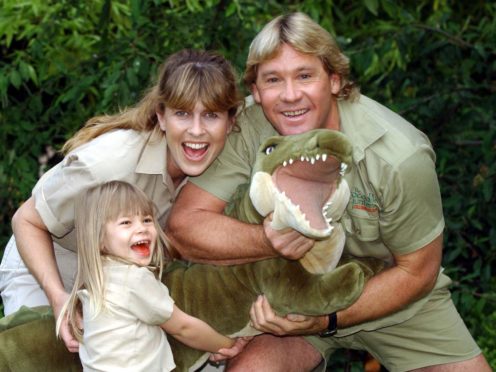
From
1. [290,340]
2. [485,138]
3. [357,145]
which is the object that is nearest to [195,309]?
[290,340]

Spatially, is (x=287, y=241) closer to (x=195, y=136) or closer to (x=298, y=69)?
(x=195, y=136)

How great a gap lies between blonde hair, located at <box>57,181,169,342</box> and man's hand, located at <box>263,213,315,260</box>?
36cm

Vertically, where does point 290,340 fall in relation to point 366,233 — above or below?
below

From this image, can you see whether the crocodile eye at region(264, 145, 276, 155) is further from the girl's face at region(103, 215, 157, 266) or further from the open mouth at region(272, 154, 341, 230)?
the girl's face at region(103, 215, 157, 266)

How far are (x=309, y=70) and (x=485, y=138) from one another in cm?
165

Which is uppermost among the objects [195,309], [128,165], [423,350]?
[128,165]

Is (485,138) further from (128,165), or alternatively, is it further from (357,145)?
(128,165)

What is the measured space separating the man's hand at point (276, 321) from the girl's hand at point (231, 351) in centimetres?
11

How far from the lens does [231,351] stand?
10.9ft

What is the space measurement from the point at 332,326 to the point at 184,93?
2.89 ft

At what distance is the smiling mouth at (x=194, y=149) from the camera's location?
3371mm

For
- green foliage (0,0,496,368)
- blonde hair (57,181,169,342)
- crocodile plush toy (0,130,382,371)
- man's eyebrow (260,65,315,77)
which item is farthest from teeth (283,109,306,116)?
green foliage (0,0,496,368)

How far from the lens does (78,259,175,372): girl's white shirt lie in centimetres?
303

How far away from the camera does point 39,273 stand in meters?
3.37
